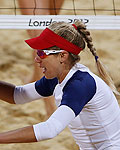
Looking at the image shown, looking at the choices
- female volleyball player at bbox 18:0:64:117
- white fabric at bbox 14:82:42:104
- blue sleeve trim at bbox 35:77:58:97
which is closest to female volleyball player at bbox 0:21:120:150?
blue sleeve trim at bbox 35:77:58:97

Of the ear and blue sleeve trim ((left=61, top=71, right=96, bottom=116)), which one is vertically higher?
the ear

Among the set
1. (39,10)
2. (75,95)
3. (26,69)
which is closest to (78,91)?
(75,95)

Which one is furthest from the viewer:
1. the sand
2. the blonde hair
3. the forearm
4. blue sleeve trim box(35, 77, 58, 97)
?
the sand

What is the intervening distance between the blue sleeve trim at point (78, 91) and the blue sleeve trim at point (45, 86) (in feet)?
0.72

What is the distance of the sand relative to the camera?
286 centimetres

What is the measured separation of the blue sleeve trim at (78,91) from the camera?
158cm

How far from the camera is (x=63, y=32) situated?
166 cm

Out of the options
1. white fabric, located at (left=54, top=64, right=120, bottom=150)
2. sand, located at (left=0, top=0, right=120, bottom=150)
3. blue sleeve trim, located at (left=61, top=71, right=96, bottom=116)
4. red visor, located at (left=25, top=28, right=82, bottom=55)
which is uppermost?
red visor, located at (left=25, top=28, right=82, bottom=55)

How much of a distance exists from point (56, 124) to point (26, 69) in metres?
2.06

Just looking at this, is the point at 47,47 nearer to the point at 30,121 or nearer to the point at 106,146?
the point at 106,146

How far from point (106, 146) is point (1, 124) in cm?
144

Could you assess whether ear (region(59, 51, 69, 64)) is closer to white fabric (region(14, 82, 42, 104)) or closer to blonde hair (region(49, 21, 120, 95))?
blonde hair (region(49, 21, 120, 95))

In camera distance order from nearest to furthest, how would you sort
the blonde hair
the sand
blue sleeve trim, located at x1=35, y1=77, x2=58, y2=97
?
the blonde hair, blue sleeve trim, located at x1=35, y1=77, x2=58, y2=97, the sand

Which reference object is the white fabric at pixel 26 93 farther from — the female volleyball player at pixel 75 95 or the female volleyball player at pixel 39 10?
the female volleyball player at pixel 39 10
